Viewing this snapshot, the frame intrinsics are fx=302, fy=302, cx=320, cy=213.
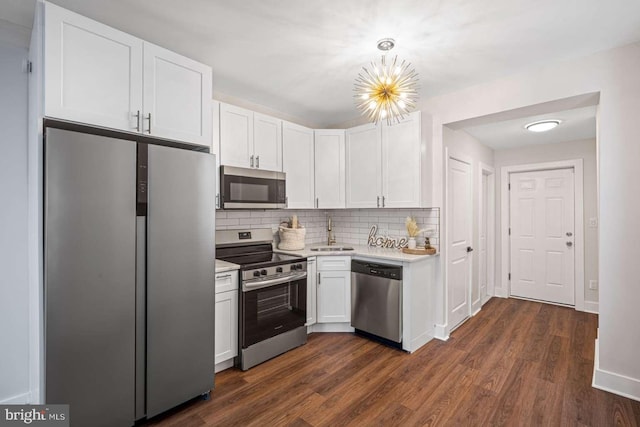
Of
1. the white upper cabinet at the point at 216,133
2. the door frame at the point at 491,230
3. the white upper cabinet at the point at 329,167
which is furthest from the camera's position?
the door frame at the point at 491,230

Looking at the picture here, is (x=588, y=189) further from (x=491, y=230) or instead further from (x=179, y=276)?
(x=179, y=276)

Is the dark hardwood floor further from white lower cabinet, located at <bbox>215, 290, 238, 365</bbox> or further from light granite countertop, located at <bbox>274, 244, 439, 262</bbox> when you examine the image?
light granite countertop, located at <bbox>274, 244, 439, 262</bbox>

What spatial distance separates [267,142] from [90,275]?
202 cm

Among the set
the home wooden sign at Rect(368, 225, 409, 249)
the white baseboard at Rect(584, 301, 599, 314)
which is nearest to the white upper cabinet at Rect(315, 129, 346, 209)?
the home wooden sign at Rect(368, 225, 409, 249)

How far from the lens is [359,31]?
6.77ft

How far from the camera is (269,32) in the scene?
2.10 m

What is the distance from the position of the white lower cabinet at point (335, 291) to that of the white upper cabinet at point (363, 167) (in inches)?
30.2

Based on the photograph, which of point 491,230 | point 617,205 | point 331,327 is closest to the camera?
point 617,205

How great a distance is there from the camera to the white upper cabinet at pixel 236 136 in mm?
2838

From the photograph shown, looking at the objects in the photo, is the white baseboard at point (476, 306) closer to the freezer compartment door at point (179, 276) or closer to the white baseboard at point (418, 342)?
the white baseboard at point (418, 342)

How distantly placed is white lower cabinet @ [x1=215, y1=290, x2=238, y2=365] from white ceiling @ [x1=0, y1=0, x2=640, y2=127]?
1.96 m

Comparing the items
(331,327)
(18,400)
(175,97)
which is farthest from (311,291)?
(18,400)

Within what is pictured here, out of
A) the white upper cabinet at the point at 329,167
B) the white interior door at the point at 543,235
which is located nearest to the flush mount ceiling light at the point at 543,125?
the white interior door at the point at 543,235

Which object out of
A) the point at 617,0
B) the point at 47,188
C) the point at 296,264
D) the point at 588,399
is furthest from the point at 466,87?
the point at 47,188
